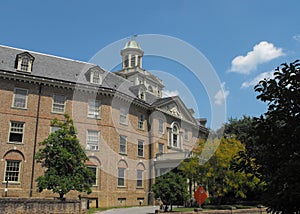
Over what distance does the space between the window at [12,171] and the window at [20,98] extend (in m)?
4.92

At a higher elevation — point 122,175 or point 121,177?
point 122,175

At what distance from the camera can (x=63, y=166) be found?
21.2 metres

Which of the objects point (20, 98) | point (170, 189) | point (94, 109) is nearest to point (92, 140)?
point (94, 109)

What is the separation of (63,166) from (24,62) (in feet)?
42.5

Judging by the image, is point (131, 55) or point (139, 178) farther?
point (131, 55)

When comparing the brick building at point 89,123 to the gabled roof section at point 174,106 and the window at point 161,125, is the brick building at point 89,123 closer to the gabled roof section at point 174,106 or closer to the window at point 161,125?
the window at point 161,125

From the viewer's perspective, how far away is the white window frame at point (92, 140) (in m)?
30.8

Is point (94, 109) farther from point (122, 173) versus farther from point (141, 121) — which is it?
point (122, 173)

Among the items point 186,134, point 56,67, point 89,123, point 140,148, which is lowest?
point 140,148

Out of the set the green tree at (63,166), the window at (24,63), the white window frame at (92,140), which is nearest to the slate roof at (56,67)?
the window at (24,63)

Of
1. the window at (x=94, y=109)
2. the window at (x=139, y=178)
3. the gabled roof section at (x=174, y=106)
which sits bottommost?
the window at (x=139, y=178)

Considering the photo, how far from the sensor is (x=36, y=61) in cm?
3173

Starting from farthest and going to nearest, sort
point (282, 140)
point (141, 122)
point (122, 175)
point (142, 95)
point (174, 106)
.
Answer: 1. point (174, 106)
2. point (142, 95)
3. point (141, 122)
4. point (122, 175)
5. point (282, 140)

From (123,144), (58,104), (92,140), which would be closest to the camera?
(58,104)
